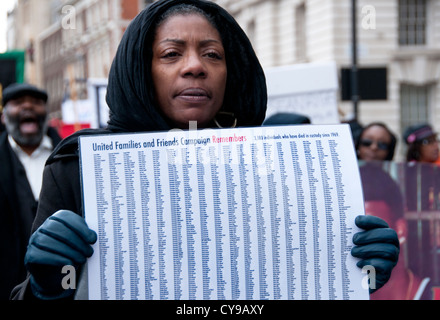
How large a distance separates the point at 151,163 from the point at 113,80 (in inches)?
14.9

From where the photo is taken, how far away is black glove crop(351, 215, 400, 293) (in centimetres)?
161

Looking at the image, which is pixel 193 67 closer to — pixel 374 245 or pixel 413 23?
pixel 374 245

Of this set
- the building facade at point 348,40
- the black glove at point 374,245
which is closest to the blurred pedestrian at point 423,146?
the black glove at point 374,245

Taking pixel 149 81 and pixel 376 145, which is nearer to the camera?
pixel 149 81

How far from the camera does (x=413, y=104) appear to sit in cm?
2217

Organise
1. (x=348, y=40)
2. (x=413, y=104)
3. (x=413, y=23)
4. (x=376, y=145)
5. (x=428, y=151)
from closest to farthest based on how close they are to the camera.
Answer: (x=376, y=145) < (x=428, y=151) < (x=348, y=40) < (x=413, y=104) < (x=413, y=23)

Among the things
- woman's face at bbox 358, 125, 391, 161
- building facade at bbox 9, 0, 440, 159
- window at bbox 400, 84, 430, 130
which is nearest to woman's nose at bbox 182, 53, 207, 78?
woman's face at bbox 358, 125, 391, 161

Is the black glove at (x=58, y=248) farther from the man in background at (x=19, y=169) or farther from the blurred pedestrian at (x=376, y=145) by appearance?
the blurred pedestrian at (x=376, y=145)

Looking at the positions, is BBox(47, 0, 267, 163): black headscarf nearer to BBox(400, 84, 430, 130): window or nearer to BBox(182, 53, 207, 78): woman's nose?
BBox(182, 53, 207, 78): woman's nose

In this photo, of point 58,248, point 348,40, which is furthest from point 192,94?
point 348,40

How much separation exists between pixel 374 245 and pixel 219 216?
0.35m

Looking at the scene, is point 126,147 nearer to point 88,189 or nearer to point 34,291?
point 88,189

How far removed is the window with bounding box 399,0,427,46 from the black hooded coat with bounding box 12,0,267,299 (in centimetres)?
2153

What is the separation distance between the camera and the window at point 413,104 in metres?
22.1
